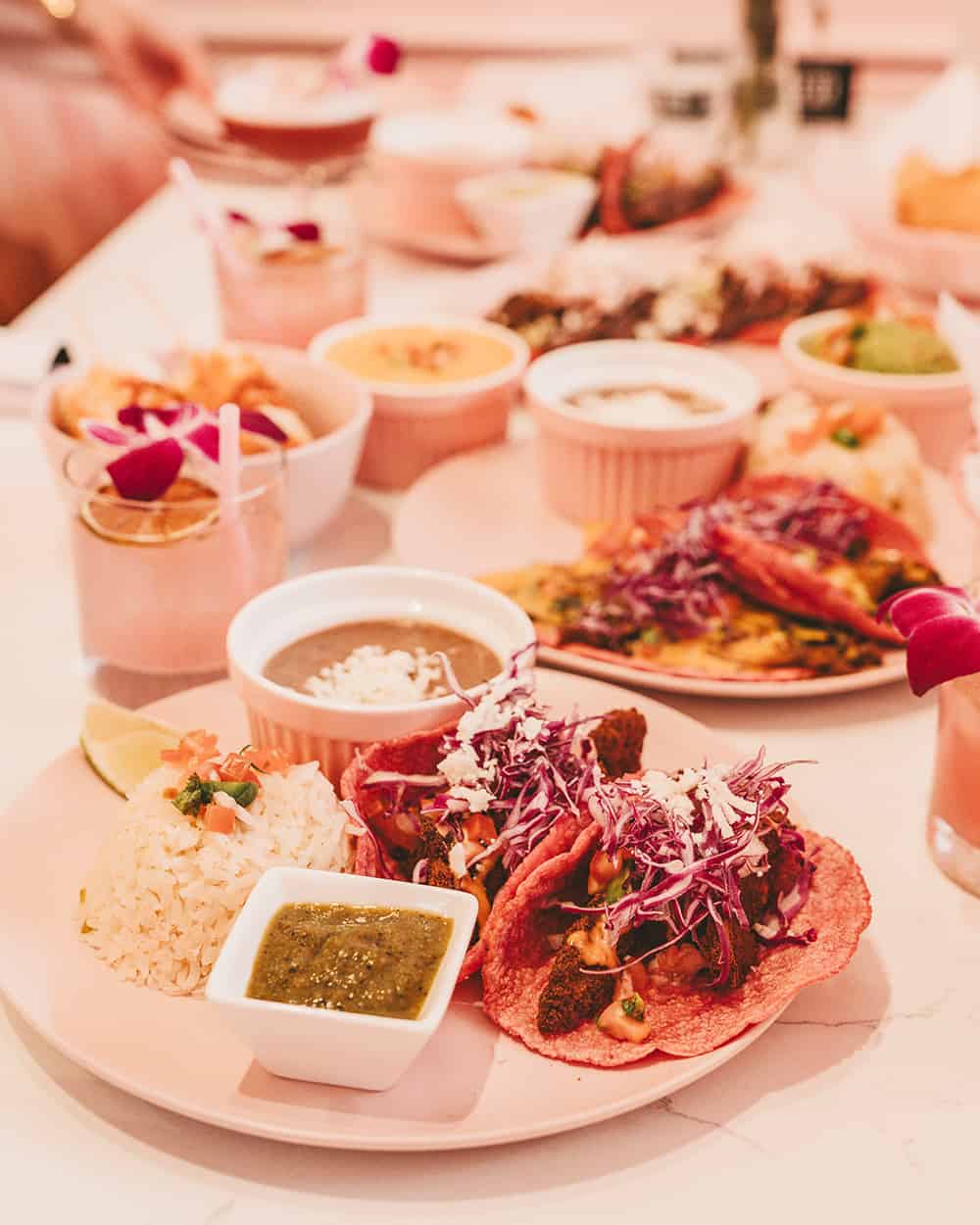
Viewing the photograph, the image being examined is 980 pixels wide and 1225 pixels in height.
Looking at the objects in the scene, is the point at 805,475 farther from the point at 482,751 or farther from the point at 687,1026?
the point at 687,1026

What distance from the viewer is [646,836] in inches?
61.7

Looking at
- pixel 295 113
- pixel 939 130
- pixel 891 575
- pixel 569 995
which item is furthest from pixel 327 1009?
pixel 939 130

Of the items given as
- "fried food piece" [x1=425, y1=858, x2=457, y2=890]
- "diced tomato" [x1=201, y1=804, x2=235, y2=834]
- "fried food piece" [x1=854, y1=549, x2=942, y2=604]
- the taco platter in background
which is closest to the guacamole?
the taco platter in background

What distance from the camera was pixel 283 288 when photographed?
9.98ft

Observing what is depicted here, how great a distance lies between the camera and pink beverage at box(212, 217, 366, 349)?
3025 mm

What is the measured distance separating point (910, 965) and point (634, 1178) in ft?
1.50

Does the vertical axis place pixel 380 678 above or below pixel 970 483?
→ below

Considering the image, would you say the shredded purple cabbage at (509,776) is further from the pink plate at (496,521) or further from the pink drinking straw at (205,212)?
the pink drinking straw at (205,212)

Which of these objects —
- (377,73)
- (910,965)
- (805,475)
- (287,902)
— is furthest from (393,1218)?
(377,73)

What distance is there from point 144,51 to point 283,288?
2533mm

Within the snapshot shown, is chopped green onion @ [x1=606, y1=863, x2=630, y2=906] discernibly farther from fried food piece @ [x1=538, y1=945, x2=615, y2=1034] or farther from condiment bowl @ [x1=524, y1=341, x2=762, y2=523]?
condiment bowl @ [x1=524, y1=341, x2=762, y2=523]

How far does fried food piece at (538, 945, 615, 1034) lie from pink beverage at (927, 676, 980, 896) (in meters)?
0.51

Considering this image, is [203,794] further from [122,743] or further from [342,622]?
[342,622]

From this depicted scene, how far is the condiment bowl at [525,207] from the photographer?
12.6 feet
